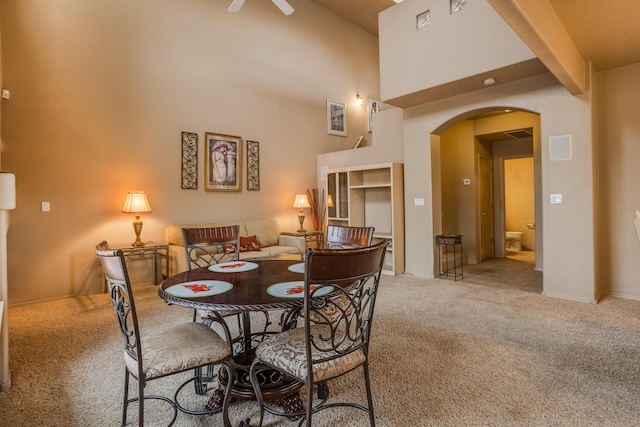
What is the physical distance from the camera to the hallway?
14.4ft

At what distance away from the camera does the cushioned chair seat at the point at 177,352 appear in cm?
151

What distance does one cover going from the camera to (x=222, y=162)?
217 inches

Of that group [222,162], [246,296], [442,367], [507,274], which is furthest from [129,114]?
[507,274]

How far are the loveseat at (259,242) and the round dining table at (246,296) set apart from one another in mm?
2532

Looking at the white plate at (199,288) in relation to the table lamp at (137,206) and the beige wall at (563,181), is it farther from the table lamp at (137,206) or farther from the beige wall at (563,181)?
the beige wall at (563,181)

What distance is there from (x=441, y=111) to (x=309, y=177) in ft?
9.26

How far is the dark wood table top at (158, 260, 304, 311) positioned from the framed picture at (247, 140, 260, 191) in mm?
3630

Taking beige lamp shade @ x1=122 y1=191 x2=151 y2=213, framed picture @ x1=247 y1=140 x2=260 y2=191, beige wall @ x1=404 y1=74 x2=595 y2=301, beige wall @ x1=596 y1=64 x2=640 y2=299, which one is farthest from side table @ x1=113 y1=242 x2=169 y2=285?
beige wall @ x1=596 y1=64 x2=640 y2=299

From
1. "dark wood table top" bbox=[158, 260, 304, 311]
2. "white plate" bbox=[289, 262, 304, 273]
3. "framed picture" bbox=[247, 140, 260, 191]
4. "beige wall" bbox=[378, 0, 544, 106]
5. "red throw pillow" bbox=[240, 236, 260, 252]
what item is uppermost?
"beige wall" bbox=[378, 0, 544, 106]

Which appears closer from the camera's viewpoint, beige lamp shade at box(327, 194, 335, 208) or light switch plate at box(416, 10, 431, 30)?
light switch plate at box(416, 10, 431, 30)

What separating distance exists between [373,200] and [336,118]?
2322 mm

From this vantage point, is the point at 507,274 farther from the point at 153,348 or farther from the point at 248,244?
the point at 153,348

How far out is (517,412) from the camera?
1780mm

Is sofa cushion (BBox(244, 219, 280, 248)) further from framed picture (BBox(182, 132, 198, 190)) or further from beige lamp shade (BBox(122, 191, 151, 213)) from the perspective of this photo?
beige lamp shade (BBox(122, 191, 151, 213))
